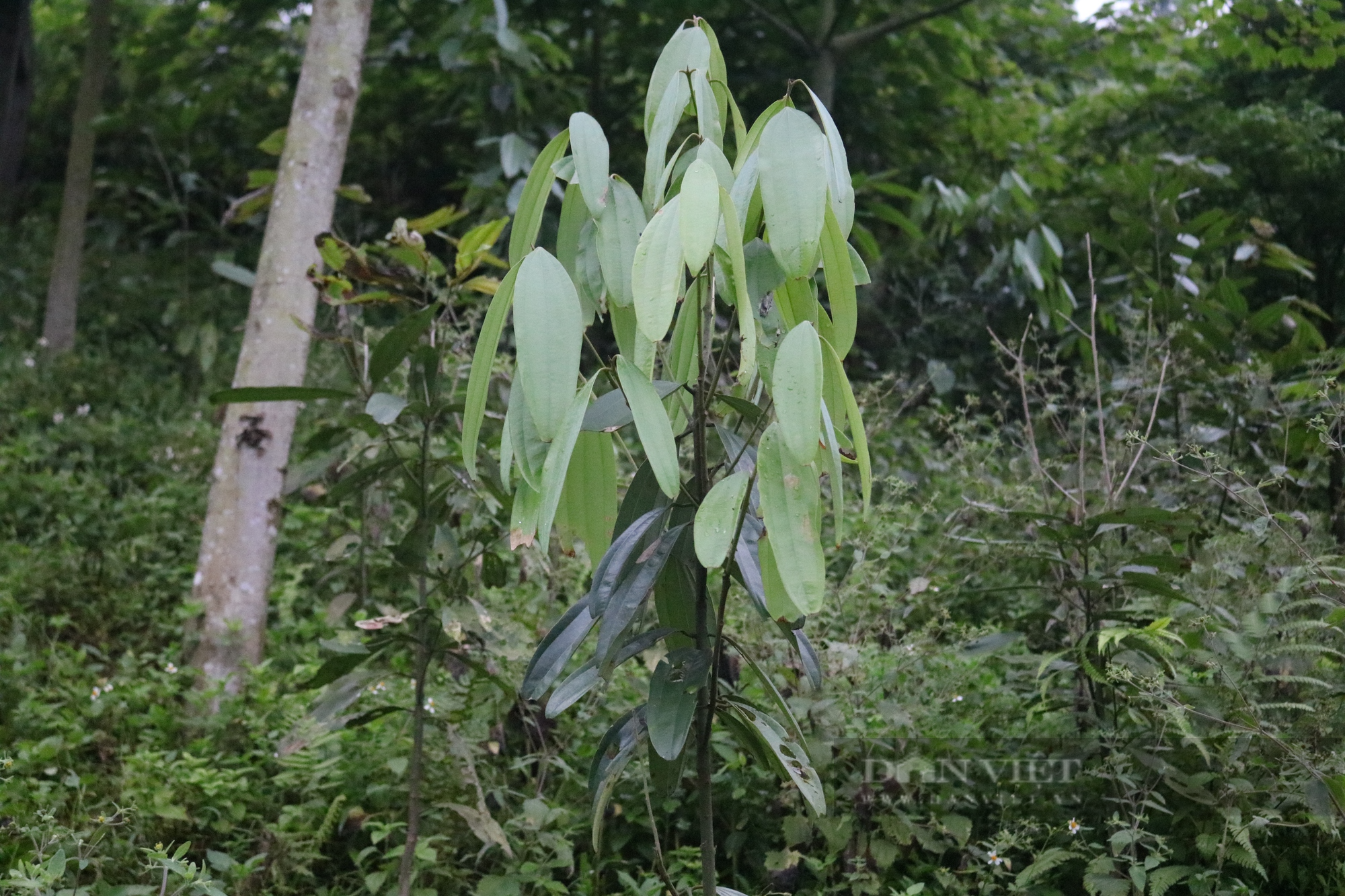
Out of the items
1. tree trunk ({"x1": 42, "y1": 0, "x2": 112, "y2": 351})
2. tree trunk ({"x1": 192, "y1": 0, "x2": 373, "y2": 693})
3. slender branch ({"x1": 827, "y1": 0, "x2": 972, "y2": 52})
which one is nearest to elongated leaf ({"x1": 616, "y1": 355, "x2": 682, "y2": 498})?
tree trunk ({"x1": 192, "y1": 0, "x2": 373, "y2": 693})

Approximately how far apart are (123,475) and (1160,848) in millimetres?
3894

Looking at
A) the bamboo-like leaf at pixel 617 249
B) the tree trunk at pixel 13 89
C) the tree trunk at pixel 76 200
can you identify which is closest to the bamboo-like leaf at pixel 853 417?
the bamboo-like leaf at pixel 617 249

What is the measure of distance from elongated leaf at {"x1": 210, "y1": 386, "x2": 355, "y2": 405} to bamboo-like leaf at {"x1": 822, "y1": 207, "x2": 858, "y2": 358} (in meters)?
0.91

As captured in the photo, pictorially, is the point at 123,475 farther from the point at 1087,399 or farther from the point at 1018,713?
the point at 1087,399

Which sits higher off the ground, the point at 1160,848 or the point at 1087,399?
the point at 1087,399

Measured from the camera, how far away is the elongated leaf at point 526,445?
125cm

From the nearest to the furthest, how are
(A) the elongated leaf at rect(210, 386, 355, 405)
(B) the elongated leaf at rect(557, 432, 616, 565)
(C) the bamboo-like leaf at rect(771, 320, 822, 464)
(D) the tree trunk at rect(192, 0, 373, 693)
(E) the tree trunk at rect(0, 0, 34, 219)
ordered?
(C) the bamboo-like leaf at rect(771, 320, 822, 464) → (B) the elongated leaf at rect(557, 432, 616, 565) → (A) the elongated leaf at rect(210, 386, 355, 405) → (D) the tree trunk at rect(192, 0, 373, 693) → (E) the tree trunk at rect(0, 0, 34, 219)

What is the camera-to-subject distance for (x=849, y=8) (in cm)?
494

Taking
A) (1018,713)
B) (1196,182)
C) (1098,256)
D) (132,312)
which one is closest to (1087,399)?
(1098,256)

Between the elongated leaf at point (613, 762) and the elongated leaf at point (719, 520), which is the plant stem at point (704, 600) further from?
the elongated leaf at point (719, 520)

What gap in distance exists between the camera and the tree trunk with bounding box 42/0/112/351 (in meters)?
4.97

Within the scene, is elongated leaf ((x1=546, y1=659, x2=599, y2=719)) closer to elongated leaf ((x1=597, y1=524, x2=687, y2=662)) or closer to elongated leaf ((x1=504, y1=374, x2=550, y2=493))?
elongated leaf ((x1=597, y1=524, x2=687, y2=662))

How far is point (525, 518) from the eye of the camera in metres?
1.29

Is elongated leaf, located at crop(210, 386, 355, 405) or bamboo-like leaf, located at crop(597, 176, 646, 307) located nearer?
bamboo-like leaf, located at crop(597, 176, 646, 307)
